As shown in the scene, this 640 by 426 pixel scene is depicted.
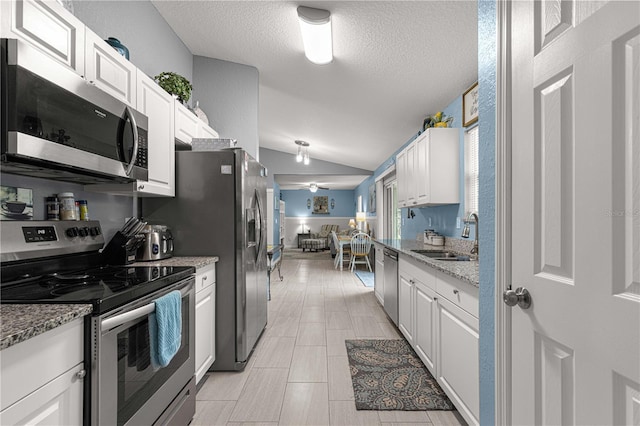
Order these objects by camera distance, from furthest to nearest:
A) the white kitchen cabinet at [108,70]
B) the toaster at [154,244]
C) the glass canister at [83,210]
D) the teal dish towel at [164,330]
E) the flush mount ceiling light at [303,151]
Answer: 1. the flush mount ceiling light at [303,151]
2. the toaster at [154,244]
3. the glass canister at [83,210]
4. the white kitchen cabinet at [108,70]
5. the teal dish towel at [164,330]

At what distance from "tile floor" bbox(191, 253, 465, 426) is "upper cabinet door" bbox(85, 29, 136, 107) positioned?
1.95 m

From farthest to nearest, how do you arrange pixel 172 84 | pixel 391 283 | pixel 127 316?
1. pixel 391 283
2. pixel 172 84
3. pixel 127 316

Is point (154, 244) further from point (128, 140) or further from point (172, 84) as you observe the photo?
point (172, 84)

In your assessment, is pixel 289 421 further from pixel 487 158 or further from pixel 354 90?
pixel 354 90

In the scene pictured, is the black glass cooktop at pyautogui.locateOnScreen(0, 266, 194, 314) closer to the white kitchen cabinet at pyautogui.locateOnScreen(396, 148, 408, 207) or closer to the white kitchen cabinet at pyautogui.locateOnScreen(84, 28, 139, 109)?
the white kitchen cabinet at pyautogui.locateOnScreen(84, 28, 139, 109)

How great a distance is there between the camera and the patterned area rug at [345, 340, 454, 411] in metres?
1.90

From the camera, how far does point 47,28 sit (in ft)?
4.11

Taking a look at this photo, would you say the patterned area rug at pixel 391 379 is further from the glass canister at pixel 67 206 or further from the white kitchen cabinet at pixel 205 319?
the glass canister at pixel 67 206

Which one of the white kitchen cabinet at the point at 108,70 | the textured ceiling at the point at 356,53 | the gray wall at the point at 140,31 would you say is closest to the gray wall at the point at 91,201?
the white kitchen cabinet at the point at 108,70

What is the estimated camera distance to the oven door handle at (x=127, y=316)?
1.06 metres

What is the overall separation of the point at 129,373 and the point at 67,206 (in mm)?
971

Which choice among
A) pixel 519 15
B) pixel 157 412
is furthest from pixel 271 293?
pixel 519 15

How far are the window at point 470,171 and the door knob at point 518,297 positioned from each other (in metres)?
2.04

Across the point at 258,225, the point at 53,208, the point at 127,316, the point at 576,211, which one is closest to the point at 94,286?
the point at 127,316
